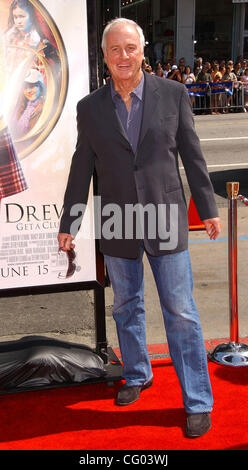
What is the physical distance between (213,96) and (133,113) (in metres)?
18.9

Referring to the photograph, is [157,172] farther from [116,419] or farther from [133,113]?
[116,419]

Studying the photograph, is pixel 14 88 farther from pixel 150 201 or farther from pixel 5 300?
pixel 5 300

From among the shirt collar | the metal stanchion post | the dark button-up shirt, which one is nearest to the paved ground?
the metal stanchion post

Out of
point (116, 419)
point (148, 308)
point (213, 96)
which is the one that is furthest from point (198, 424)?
point (213, 96)

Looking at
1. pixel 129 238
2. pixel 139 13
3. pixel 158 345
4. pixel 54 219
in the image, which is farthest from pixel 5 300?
pixel 139 13

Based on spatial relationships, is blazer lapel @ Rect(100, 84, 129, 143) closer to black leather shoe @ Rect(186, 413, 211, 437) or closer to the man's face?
the man's face

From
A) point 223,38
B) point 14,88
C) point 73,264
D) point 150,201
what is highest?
point 223,38

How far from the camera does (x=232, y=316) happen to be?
13.6 ft

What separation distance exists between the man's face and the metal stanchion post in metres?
1.33

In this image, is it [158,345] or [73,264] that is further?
[158,345]

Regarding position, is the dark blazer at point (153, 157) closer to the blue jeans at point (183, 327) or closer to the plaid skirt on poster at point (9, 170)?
the blue jeans at point (183, 327)

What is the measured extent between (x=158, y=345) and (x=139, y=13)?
114 feet
